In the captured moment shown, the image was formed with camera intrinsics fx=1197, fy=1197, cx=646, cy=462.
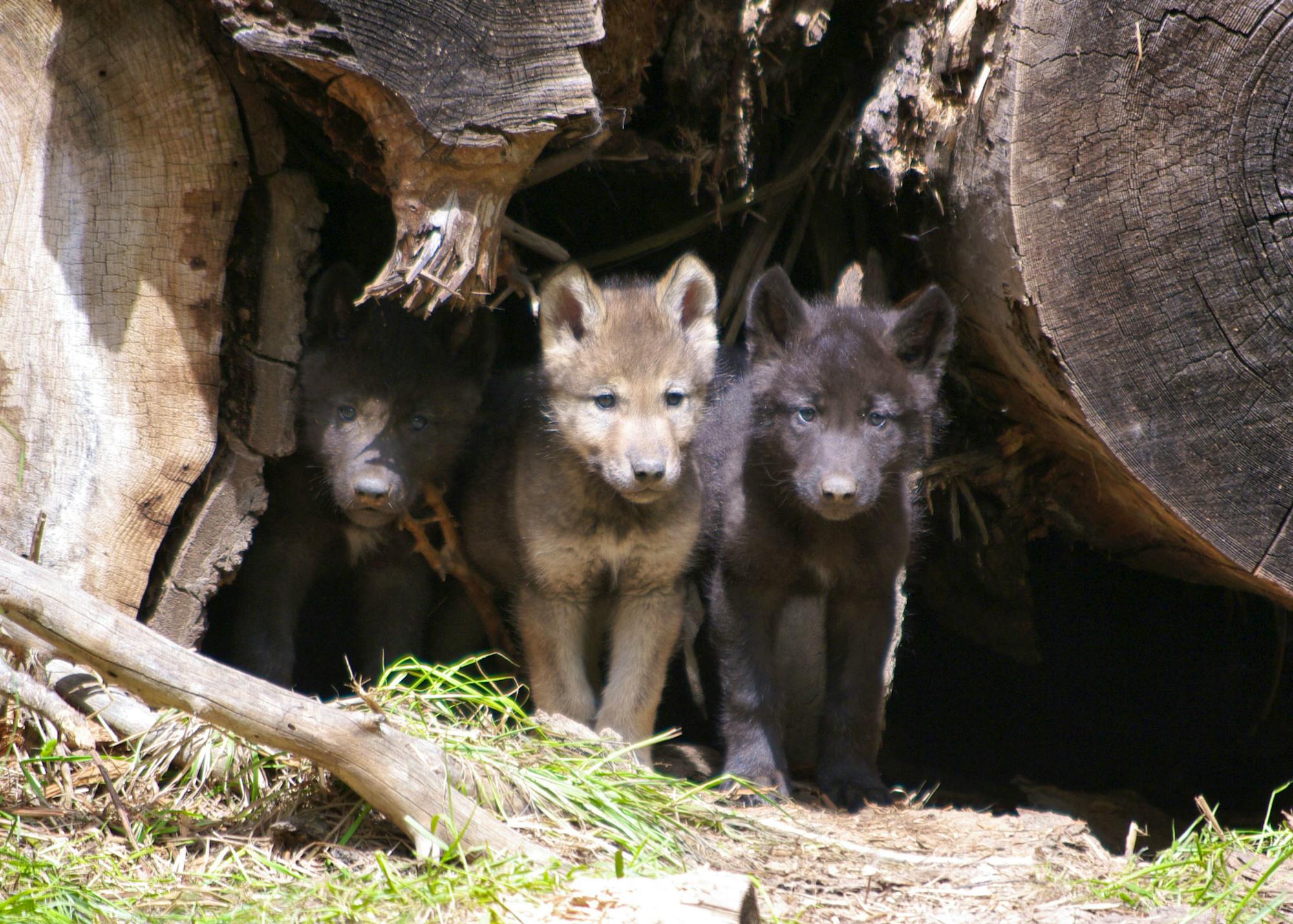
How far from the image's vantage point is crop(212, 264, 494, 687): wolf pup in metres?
4.60

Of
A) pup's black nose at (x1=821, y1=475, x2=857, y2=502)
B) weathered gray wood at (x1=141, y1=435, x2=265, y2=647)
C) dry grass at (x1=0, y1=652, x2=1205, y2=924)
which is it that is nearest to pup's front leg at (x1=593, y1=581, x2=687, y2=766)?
dry grass at (x1=0, y1=652, x2=1205, y2=924)

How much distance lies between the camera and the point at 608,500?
4.52 metres

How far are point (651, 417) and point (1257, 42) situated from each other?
7.35 feet

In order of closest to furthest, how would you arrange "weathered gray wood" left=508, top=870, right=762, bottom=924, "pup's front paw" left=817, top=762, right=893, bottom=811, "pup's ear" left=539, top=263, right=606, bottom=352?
"weathered gray wood" left=508, top=870, right=762, bottom=924 < "pup's front paw" left=817, top=762, right=893, bottom=811 < "pup's ear" left=539, top=263, right=606, bottom=352

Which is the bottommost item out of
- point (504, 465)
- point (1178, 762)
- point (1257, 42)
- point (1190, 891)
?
point (1178, 762)

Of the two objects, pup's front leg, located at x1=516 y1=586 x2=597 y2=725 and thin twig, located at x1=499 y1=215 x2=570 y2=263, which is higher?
thin twig, located at x1=499 y1=215 x2=570 y2=263

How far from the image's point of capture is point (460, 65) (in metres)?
3.40

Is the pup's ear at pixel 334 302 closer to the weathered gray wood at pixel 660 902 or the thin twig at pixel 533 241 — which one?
the thin twig at pixel 533 241

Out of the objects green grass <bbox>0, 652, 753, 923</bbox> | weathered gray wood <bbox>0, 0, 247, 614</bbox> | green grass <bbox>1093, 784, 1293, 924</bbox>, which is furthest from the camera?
weathered gray wood <bbox>0, 0, 247, 614</bbox>

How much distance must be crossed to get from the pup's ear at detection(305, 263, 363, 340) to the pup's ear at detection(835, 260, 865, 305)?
2.00 metres

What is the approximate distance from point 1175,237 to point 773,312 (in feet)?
4.64

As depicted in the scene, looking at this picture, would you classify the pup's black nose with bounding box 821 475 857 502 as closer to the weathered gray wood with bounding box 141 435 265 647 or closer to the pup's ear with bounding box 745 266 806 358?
the pup's ear with bounding box 745 266 806 358

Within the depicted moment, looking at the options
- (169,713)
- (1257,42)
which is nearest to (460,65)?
(169,713)

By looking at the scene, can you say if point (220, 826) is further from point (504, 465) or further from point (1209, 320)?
point (1209, 320)
